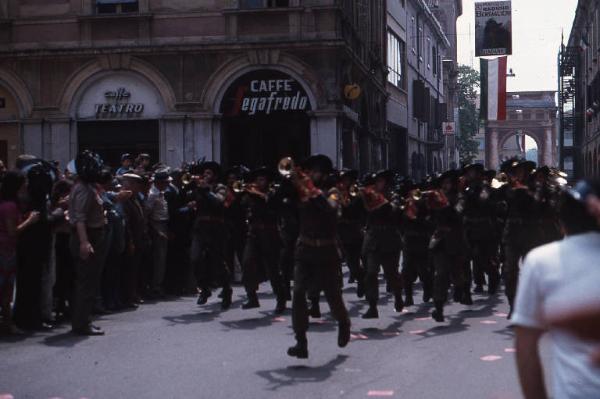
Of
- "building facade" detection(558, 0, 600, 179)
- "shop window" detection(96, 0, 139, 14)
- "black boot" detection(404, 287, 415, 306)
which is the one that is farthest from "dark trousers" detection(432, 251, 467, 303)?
"building facade" detection(558, 0, 600, 179)

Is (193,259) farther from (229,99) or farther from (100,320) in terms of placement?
(229,99)

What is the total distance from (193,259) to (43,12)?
16392 millimetres

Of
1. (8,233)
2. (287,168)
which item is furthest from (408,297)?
(8,233)

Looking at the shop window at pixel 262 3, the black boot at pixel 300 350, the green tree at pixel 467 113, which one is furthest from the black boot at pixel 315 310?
the green tree at pixel 467 113

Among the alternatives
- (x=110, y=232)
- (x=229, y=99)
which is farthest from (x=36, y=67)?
(x=110, y=232)

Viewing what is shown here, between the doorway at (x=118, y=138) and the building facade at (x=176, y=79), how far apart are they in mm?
28

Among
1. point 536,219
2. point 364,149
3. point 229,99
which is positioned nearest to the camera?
point 536,219

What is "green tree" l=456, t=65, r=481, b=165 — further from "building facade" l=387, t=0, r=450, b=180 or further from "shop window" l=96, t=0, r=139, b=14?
"shop window" l=96, t=0, r=139, b=14

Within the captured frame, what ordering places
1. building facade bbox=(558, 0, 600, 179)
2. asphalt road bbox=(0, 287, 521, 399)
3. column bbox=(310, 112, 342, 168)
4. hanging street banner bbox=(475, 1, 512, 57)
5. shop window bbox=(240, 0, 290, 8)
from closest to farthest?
1. asphalt road bbox=(0, 287, 521, 399)
2. column bbox=(310, 112, 342, 168)
3. shop window bbox=(240, 0, 290, 8)
4. hanging street banner bbox=(475, 1, 512, 57)
5. building facade bbox=(558, 0, 600, 179)

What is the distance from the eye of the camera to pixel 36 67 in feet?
88.0

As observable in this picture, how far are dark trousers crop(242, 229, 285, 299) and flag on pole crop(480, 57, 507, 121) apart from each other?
23.2 metres

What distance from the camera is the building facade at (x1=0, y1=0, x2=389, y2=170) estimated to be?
25656 mm

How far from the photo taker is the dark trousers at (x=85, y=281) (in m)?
10.2

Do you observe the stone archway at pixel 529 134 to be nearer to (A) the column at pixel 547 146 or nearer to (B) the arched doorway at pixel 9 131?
(A) the column at pixel 547 146
